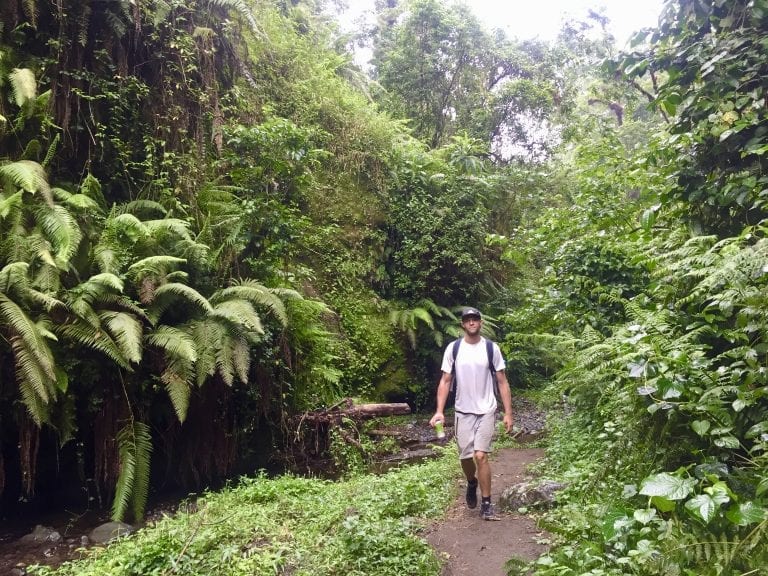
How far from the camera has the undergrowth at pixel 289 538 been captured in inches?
146

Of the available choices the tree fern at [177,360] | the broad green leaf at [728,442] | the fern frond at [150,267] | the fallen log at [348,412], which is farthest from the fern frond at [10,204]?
the broad green leaf at [728,442]

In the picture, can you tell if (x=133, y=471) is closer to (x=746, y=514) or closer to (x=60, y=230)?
(x=60, y=230)

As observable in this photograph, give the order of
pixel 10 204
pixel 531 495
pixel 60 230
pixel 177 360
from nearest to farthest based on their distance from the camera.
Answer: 1. pixel 531 495
2. pixel 10 204
3. pixel 60 230
4. pixel 177 360

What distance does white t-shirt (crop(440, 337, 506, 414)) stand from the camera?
4.86 m

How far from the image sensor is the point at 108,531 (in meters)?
5.29

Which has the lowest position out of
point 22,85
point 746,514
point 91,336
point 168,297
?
point 746,514

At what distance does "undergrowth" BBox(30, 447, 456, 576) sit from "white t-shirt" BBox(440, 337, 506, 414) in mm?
1018

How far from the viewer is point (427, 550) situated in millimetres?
3811

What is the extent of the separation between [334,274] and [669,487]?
9.32 metres

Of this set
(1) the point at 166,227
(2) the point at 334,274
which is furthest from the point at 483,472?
(2) the point at 334,274

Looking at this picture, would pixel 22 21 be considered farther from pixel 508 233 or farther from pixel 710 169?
pixel 508 233

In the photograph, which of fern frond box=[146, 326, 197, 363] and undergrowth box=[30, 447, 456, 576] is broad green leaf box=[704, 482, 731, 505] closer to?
undergrowth box=[30, 447, 456, 576]

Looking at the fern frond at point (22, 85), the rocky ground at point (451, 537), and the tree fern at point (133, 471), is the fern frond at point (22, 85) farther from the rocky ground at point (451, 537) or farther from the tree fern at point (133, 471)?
the rocky ground at point (451, 537)

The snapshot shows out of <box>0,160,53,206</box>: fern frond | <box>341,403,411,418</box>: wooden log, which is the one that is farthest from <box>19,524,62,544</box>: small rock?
<box>341,403,411,418</box>: wooden log
